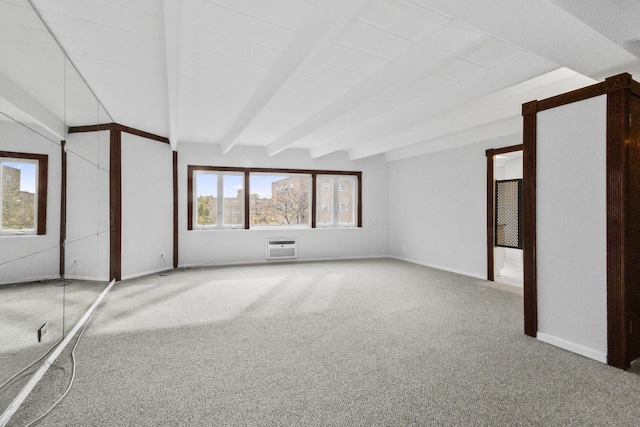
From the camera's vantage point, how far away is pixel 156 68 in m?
2.93

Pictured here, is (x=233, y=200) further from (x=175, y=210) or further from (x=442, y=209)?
(x=442, y=209)

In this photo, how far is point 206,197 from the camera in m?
6.54

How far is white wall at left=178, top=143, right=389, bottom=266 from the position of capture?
6.25 meters

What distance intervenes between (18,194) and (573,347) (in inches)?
165

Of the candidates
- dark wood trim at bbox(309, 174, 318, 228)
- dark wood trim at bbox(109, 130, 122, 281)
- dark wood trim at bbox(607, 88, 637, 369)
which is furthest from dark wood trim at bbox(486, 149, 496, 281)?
dark wood trim at bbox(109, 130, 122, 281)

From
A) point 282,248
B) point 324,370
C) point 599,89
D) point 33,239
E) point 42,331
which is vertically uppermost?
point 599,89

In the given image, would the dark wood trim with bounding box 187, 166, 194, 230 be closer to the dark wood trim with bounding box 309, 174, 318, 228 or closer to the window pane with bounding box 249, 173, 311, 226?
the window pane with bounding box 249, 173, 311, 226

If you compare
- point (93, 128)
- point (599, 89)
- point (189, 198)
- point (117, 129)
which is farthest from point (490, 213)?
point (117, 129)

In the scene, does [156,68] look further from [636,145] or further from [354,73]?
[636,145]

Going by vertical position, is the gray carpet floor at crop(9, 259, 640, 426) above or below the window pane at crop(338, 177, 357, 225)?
below

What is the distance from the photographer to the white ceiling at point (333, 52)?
75.4 inches

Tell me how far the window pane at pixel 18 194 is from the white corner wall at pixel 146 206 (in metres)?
3.23

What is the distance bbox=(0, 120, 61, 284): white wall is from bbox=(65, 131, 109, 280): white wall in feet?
1.03

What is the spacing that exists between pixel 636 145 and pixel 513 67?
45.3 inches
